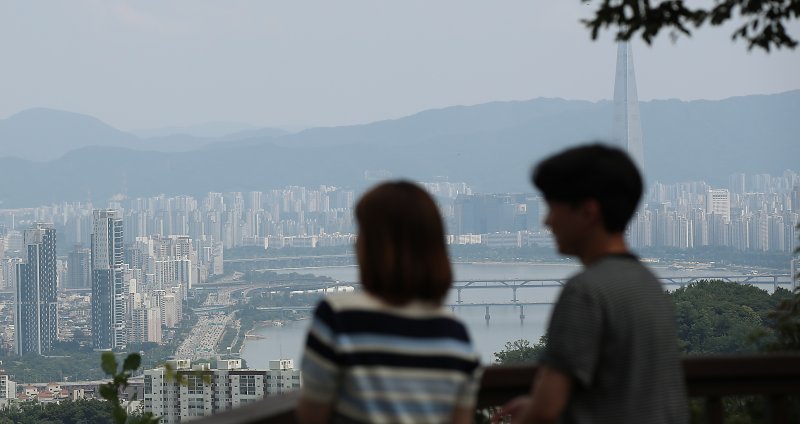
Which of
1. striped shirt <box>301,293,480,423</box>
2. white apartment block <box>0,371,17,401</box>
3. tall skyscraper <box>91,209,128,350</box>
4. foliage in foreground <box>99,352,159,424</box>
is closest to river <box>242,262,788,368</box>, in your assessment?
white apartment block <box>0,371,17,401</box>

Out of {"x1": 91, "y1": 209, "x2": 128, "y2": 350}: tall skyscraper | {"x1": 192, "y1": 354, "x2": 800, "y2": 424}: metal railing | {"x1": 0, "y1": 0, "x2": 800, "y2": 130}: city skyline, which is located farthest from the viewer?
{"x1": 0, "y1": 0, "x2": 800, "y2": 130}: city skyline

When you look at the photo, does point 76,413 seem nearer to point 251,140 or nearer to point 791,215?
point 791,215

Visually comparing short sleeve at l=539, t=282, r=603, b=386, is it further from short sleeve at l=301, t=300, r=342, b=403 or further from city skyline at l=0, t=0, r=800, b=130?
city skyline at l=0, t=0, r=800, b=130

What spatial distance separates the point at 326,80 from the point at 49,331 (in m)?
54.5

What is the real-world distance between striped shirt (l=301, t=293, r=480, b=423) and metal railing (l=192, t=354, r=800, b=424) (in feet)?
1.33

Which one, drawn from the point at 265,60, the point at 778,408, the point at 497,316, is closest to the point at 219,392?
the point at 778,408

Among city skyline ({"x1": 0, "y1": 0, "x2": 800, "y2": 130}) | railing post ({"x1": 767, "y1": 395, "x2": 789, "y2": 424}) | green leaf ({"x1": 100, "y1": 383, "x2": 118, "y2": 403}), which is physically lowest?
green leaf ({"x1": 100, "y1": 383, "x2": 118, "y2": 403})

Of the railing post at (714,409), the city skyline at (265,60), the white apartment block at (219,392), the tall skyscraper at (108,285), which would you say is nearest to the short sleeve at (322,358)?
the railing post at (714,409)

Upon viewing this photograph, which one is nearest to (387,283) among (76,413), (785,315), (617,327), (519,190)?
(617,327)

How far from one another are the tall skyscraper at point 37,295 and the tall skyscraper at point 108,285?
8.72 feet

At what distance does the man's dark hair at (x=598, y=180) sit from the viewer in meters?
1.30

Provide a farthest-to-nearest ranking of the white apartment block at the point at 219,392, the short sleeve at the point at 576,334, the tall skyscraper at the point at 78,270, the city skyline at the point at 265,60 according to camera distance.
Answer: the city skyline at the point at 265,60
the tall skyscraper at the point at 78,270
the white apartment block at the point at 219,392
the short sleeve at the point at 576,334

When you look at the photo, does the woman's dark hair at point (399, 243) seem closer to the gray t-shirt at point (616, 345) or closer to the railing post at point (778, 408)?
the gray t-shirt at point (616, 345)

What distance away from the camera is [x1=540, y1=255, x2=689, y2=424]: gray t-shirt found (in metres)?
1.25
